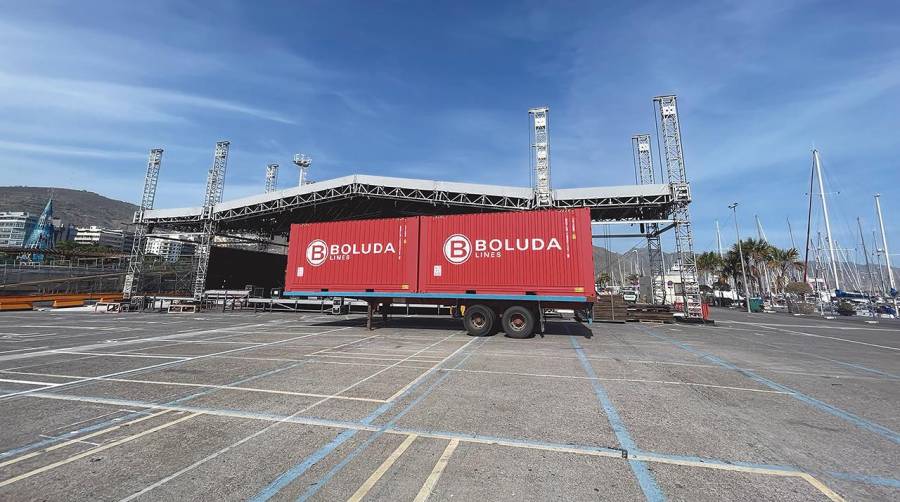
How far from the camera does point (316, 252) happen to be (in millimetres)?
15453

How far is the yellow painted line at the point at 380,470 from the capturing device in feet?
9.43

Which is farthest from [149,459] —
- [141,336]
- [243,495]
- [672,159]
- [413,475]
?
[672,159]

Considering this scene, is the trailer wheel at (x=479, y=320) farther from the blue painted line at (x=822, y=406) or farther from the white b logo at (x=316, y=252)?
the white b logo at (x=316, y=252)

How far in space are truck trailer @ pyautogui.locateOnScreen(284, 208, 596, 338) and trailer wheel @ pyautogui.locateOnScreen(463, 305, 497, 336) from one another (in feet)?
0.12

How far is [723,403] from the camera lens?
17.8 feet

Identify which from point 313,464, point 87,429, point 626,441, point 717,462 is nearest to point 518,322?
point 626,441

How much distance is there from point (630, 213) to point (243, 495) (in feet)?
108

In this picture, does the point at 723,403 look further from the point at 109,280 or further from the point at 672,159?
the point at 109,280

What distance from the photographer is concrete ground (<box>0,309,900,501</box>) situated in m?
3.07

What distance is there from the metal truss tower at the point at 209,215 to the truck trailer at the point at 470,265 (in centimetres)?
2368

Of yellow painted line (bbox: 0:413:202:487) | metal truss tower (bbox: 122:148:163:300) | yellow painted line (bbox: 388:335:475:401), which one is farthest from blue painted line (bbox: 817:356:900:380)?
metal truss tower (bbox: 122:148:163:300)

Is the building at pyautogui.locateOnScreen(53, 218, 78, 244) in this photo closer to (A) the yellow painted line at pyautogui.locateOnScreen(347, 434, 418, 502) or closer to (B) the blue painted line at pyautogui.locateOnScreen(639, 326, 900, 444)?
(A) the yellow painted line at pyautogui.locateOnScreen(347, 434, 418, 502)

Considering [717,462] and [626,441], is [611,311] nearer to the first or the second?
[626,441]

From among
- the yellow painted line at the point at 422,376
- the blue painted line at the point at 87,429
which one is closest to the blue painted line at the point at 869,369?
the yellow painted line at the point at 422,376
